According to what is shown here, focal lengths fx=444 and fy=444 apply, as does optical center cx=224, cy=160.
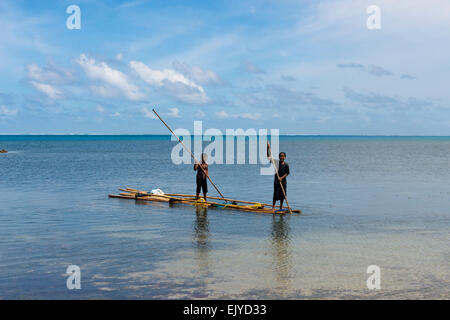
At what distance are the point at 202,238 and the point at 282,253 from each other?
7.02 ft

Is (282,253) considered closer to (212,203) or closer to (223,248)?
(223,248)

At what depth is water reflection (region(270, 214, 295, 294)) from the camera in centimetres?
701

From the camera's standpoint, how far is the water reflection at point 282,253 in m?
7.01

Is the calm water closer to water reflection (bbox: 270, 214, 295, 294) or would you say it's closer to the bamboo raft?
water reflection (bbox: 270, 214, 295, 294)

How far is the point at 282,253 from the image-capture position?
8672 mm

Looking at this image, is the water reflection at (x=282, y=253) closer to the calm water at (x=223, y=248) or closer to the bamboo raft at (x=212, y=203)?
the calm water at (x=223, y=248)

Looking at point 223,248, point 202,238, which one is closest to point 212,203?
point 202,238

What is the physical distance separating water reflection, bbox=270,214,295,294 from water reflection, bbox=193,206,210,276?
1219 millimetres

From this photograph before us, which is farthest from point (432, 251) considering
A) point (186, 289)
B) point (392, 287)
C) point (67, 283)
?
point (67, 283)

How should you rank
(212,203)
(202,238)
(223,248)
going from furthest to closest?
1. (212,203)
2. (202,238)
3. (223,248)

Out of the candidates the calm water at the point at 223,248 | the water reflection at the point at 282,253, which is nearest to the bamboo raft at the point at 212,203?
the calm water at the point at 223,248

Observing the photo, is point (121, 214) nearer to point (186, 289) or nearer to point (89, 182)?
point (186, 289)

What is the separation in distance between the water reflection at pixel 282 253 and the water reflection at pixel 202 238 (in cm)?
122
